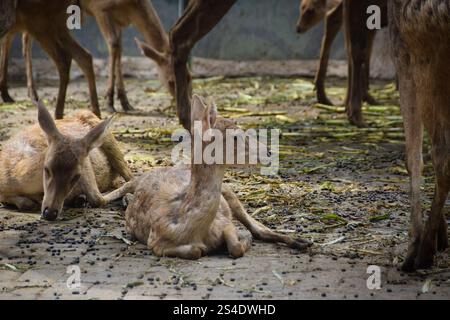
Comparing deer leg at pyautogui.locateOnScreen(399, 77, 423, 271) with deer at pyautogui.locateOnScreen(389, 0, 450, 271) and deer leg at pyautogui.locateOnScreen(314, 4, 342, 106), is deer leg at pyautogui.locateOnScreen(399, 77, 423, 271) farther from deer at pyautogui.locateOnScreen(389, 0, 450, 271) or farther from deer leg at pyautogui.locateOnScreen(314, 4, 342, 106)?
deer leg at pyautogui.locateOnScreen(314, 4, 342, 106)

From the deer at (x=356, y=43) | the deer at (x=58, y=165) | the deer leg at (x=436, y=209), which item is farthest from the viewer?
the deer at (x=356, y=43)

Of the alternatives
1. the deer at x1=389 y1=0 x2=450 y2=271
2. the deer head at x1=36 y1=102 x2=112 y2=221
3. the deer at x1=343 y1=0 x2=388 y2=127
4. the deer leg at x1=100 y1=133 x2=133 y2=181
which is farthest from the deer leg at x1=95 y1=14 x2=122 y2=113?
the deer at x1=389 y1=0 x2=450 y2=271

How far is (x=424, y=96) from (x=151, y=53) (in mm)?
7290

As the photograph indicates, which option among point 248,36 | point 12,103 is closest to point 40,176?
point 12,103

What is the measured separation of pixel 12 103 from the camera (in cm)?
1316

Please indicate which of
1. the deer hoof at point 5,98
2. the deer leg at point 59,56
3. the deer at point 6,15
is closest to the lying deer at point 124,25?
the deer hoof at point 5,98

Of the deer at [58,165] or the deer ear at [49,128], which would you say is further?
the deer ear at [49,128]

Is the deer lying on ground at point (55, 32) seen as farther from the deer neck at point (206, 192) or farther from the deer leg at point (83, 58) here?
the deer neck at point (206, 192)

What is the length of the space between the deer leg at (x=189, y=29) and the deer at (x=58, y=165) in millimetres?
1786

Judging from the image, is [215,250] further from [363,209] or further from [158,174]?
[363,209]

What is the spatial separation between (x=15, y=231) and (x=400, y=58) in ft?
9.02

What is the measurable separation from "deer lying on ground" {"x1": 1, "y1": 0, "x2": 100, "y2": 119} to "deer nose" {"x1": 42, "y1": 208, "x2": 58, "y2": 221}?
10.7 ft

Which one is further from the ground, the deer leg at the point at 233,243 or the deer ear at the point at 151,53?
the deer ear at the point at 151,53

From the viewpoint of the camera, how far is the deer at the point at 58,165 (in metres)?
7.02
